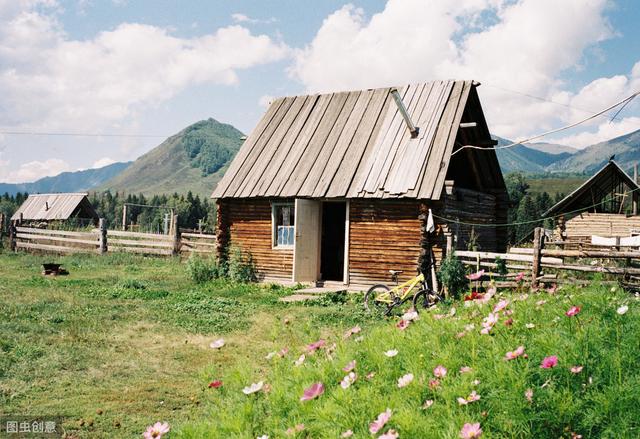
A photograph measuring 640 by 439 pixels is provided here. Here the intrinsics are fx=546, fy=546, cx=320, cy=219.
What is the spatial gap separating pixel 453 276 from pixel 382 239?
7.97 feet

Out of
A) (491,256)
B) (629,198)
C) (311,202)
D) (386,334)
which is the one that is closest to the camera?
(386,334)

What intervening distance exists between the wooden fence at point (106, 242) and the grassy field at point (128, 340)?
225 inches

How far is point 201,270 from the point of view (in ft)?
52.7

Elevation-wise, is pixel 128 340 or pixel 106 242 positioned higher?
pixel 106 242

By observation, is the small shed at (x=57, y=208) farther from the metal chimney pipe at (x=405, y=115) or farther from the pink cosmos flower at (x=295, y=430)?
the pink cosmos flower at (x=295, y=430)

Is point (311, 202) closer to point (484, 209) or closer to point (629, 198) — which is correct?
point (484, 209)

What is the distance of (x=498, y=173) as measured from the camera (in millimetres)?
18344

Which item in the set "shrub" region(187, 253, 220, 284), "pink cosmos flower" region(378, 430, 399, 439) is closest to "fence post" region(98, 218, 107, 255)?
"shrub" region(187, 253, 220, 284)

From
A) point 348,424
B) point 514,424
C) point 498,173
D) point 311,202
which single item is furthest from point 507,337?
point 498,173

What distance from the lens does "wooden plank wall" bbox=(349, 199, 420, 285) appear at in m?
13.9

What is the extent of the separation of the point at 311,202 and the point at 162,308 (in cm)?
547

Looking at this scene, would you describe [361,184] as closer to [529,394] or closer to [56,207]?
[529,394]

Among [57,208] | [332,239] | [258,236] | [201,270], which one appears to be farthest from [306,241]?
[57,208]

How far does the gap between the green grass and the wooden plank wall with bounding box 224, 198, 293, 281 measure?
37.4 feet
